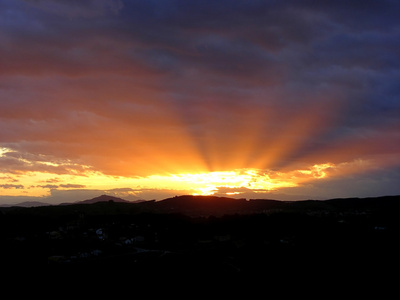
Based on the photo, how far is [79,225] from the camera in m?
144

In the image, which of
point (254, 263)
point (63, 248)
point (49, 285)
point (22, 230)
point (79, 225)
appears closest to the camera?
point (49, 285)

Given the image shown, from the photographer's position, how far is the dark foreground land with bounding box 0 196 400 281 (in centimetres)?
6894

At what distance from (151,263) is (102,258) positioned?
14526mm

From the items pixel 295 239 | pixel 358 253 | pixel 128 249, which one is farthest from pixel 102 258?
pixel 358 253

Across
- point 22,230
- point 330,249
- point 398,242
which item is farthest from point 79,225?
point 398,242

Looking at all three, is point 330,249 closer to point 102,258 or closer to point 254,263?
point 254,263

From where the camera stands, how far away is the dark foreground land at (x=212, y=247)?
68.9 m

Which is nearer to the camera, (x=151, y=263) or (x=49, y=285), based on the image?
(x=49, y=285)

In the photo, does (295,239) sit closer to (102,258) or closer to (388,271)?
(388,271)

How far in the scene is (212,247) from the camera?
3743 inches

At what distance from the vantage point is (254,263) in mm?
73625

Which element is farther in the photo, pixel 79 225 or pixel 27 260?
pixel 79 225

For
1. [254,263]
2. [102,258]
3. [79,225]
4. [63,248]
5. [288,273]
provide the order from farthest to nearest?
1. [79,225]
2. [63,248]
3. [102,258]
4. [254,263]
5. [288,273]

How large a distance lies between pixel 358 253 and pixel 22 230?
357 ft
